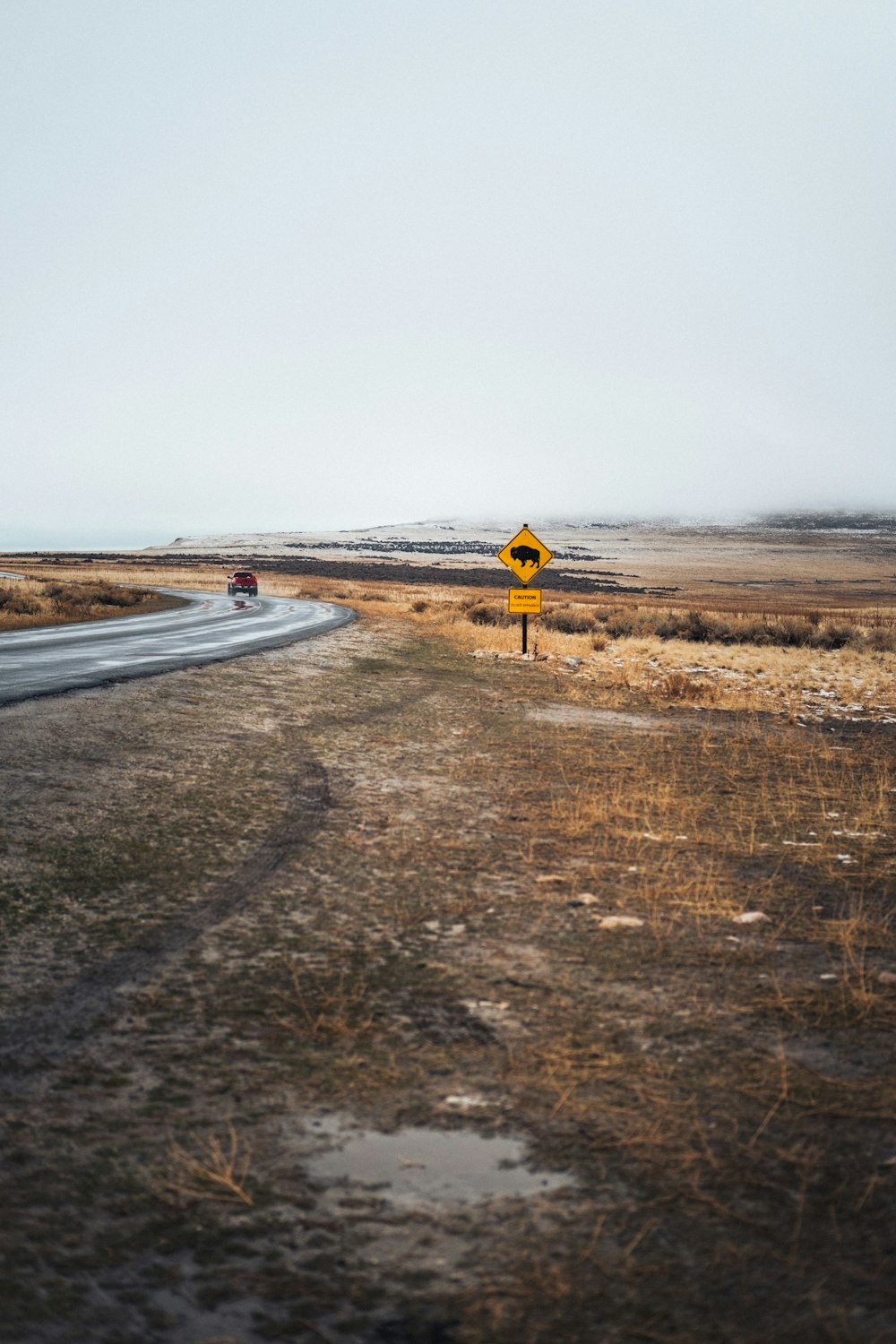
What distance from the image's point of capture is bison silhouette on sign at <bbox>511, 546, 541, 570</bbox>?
73.2 feet

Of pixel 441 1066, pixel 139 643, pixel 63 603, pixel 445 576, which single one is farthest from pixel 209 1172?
pixel 445 576

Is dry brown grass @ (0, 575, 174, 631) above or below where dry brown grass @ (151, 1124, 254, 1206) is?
above

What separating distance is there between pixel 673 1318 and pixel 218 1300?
1396mm

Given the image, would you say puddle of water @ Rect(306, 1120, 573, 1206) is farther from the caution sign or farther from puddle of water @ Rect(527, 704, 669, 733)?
the caution sign

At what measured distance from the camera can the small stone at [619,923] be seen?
20.8 feet

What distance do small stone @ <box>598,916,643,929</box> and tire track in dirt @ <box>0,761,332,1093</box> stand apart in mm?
2414

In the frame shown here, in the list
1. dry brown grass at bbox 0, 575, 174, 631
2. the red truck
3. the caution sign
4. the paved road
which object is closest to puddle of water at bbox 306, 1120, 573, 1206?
the paved road

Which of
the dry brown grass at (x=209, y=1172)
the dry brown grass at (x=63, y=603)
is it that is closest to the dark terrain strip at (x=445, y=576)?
the dry brown grass at (x=63, y=603)

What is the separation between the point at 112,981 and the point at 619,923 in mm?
3129

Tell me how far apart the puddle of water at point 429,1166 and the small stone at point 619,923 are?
2569 mm

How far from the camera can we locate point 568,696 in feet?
60.9

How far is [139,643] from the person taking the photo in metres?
23.9

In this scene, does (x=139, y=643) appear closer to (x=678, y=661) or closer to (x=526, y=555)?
(x=526, y=555)

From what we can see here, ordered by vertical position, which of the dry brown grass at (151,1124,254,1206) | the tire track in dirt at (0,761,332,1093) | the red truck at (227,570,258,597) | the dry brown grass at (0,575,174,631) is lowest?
the dry brown grass at (151,1124,254,1206)
